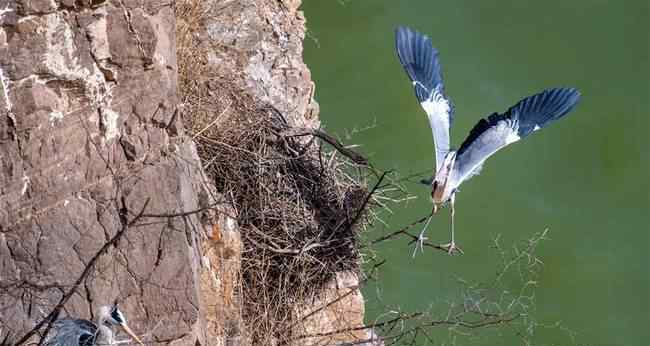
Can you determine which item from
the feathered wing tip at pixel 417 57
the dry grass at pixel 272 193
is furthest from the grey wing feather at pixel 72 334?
the feathered wing tip at pixel 417 57

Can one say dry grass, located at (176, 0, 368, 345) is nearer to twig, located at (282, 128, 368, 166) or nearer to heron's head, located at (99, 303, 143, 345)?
twig, located at (282, 128, 368, 166)

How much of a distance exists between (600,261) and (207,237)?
16.6 feet

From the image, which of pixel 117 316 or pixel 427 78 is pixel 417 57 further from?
pixel 117 316

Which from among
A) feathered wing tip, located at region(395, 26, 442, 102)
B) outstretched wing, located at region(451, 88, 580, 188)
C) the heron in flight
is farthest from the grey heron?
feathered wing tip, located at region(395, 26, 442, 102)

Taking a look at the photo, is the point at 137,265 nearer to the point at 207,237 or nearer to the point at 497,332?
the point at 207,237

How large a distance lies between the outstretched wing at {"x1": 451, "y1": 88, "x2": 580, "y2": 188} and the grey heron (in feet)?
7.95

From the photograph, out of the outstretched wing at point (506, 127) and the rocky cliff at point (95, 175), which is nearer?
the rocky cliff at point (95, 175)

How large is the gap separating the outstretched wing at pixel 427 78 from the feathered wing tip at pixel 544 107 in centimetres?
34

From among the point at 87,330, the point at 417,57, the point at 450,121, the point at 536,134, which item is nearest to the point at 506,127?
the point at 450,121

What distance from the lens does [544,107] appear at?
24.2 feet

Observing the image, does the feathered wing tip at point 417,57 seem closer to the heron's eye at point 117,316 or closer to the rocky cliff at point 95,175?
the rocky cliff at point 95,175

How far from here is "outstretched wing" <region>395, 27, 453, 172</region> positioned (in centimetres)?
712

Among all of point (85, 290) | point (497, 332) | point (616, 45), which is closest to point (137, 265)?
point (85, 290)

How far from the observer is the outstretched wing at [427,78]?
7117 millimetres
